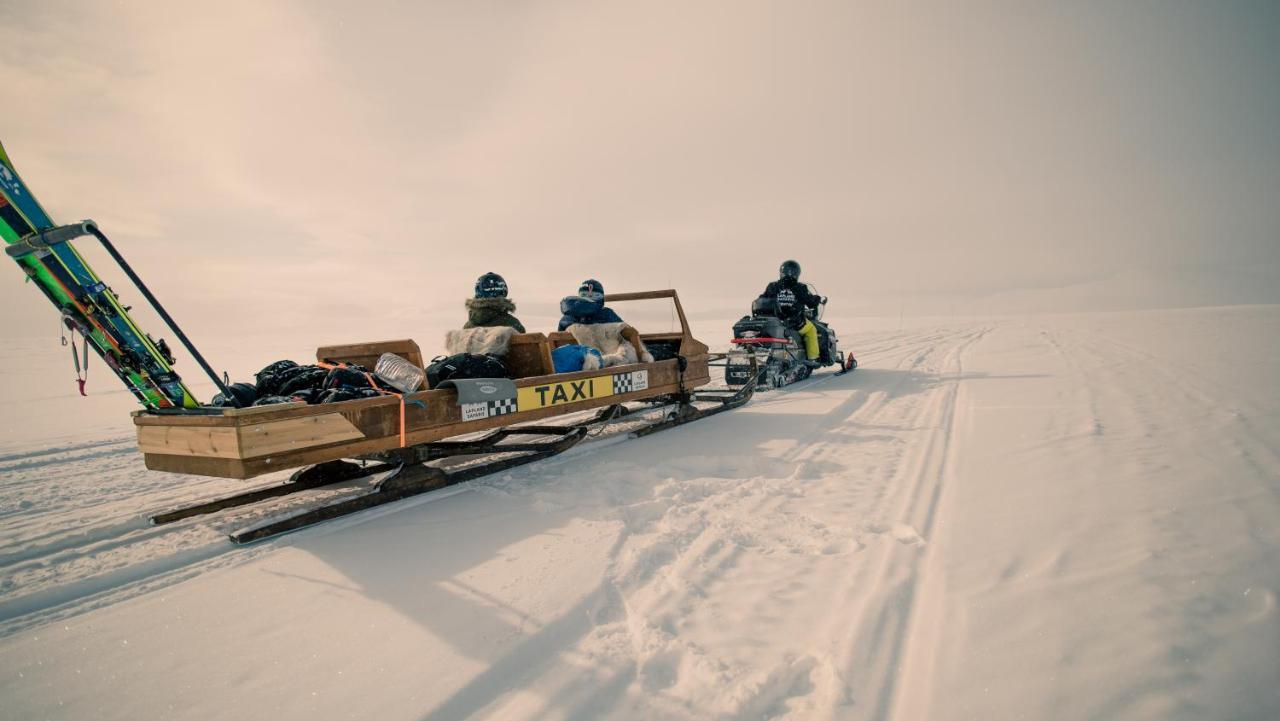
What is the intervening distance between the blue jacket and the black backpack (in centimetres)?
176

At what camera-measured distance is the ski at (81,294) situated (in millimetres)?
2773

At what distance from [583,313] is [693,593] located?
3991 mm

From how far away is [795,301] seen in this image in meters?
9.56

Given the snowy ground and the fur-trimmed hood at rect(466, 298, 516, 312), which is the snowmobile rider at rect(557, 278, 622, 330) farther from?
the snowy ground

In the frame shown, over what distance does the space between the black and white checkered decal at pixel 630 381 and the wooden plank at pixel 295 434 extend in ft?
7.98

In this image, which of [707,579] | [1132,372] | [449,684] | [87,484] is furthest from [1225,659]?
[1132,372]

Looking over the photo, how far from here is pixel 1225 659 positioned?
5.86 ft

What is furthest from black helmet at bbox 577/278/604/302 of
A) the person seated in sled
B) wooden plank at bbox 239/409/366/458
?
wooden plank at bbox 239/409/366/458

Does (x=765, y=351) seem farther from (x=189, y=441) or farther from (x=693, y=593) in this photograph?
(x=189, y=441)

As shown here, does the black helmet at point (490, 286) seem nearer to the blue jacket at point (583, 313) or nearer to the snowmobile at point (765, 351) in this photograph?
the blue jacket at point (583, 313)

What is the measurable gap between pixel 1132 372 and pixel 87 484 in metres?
12.9

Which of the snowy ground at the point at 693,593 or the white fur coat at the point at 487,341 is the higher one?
the white fur coat at the point at 487,341

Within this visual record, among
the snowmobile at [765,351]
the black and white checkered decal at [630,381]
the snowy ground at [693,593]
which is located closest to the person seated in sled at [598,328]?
the black and white checkered decal at [630,381]

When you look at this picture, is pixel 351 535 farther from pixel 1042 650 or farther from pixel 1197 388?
pixel 1197 388
